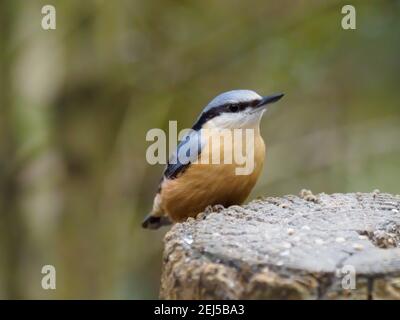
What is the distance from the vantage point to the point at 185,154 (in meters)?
4.45

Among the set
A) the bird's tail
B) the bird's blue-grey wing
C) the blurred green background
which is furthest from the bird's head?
the blurred green background

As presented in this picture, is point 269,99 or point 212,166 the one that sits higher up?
point 269,99

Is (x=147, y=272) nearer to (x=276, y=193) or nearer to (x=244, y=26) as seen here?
(x=276, y=193)

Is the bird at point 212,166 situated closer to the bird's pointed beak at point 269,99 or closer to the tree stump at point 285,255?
the bird's pointed beak at point 269,99

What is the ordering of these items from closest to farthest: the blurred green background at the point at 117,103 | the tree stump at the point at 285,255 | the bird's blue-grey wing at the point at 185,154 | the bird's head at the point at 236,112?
the tree stump at the point at 285,255, the bird's blue-grey wing at the point at 185,154, the bird's head at the point at 236,112, the blurred green background at the point at 117,103

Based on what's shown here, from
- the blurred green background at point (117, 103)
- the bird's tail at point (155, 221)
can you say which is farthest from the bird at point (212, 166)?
the blurred green background at point (117, 103)

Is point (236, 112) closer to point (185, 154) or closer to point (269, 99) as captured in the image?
point (269, 99)

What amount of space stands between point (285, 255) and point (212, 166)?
5.39 feet

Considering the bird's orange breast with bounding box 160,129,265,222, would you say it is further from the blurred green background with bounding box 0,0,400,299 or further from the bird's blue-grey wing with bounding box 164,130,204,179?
the blurred green background with bounding box 0,0,400,299

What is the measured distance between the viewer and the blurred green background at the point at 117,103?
676 centimetres

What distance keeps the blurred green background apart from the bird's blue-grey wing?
217 centimetres

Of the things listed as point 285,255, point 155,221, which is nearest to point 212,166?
point 155,221

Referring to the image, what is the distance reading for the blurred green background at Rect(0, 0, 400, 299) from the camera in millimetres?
6762

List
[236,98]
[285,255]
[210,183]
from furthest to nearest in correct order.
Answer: [236,98] < [210,183] < [285,255]
